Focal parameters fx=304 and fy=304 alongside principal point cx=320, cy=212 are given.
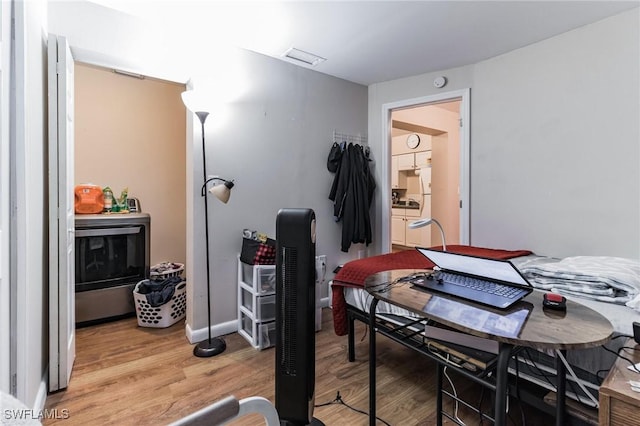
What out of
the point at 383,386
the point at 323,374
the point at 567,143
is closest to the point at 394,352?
the point at 383,386

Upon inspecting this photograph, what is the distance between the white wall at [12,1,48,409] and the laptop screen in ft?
5.91

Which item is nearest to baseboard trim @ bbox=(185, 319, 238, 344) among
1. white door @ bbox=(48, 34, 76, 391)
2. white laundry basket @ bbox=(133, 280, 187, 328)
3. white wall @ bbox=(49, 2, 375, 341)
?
white wall @ bbox=(49, 2, 375, 341)

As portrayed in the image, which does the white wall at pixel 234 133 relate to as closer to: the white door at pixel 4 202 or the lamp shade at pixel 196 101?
the lamp shade at pixel 196 101

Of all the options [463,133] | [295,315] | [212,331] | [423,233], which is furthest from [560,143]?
[423,233]

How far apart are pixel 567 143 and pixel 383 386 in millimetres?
2308

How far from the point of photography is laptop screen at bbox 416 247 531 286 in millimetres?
1177

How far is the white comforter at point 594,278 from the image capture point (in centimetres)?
141

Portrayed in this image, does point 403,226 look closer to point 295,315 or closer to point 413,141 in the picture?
point 413,141

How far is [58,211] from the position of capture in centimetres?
178

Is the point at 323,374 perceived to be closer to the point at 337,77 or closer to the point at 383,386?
the point at 383,386

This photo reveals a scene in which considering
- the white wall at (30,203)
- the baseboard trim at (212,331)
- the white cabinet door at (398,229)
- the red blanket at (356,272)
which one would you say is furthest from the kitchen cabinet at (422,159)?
the white wall at (30,203)

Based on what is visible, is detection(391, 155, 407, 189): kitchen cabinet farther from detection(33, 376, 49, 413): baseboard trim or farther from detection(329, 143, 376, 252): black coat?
detection(33, 376, 49, 413): baseboard trim

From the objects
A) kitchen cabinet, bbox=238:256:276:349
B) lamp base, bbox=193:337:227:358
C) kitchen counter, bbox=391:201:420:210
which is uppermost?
kitchen counter, bbox=391:201:420:210

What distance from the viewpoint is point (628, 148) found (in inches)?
83.2
